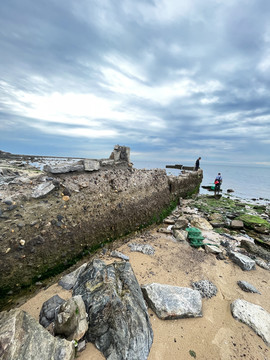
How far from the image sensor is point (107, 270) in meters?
3.27

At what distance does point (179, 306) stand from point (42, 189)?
15.0 feet

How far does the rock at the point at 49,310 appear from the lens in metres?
2.71

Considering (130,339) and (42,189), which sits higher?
(42,189)

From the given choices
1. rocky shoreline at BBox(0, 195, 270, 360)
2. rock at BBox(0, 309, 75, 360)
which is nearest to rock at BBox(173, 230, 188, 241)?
rocky shoreline at BBox(0, 195, 270, 360)

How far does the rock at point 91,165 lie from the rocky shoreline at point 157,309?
289 cm

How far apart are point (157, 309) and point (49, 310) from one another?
2.07 meters

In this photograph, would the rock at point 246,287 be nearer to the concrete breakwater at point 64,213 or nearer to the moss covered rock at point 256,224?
→ the concrete breakwater at point 64,213

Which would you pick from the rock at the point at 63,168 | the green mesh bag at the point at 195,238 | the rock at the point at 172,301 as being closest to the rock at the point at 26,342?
the rock at the point at 172,301

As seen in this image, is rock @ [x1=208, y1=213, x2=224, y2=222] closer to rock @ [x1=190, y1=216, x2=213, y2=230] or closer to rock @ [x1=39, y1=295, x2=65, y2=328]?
rock @ [x1=190, y1=216, x2=213, y2=230]

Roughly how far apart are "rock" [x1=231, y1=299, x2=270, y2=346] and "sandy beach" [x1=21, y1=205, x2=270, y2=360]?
107mm

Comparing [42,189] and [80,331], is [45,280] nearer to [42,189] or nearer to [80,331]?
[80,331]

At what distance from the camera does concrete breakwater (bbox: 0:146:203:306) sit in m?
3.52

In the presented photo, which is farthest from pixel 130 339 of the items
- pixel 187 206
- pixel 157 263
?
pixel 187 206

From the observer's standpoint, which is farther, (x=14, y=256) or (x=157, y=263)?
(x=157, y=263)
